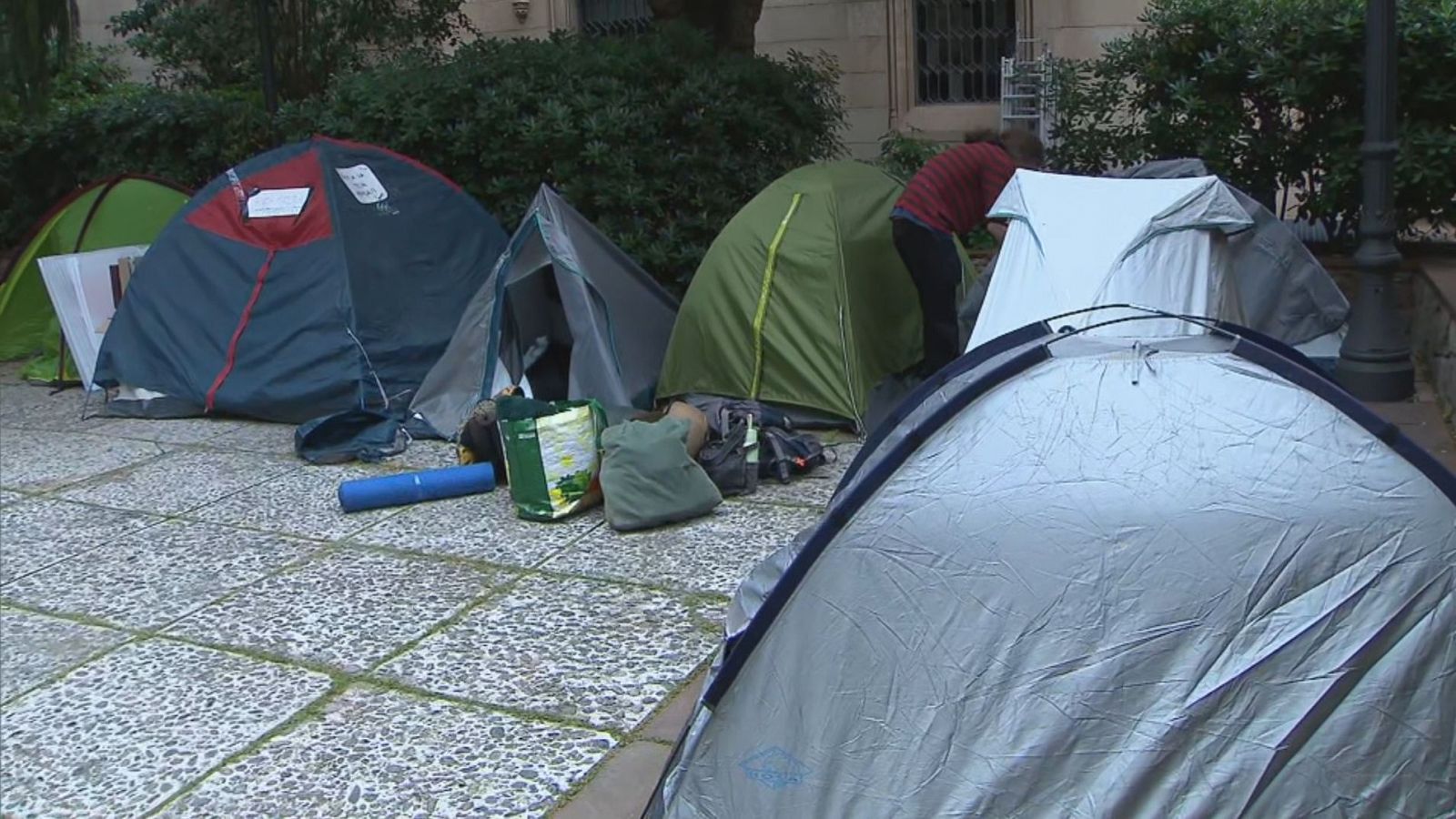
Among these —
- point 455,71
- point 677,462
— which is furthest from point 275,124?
point 677,462

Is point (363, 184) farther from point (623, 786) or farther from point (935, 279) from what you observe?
point (623, 786)

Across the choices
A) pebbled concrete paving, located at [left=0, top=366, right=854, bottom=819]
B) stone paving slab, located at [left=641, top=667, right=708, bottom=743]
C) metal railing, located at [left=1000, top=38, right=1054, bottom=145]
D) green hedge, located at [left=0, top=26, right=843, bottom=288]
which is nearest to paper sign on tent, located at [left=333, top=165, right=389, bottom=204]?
green hedge, located at [left=0, top=26, right=843, bottom=288]

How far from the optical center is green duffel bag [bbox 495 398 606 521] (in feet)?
19.2

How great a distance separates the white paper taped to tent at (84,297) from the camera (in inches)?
348

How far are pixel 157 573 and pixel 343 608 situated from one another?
1029 millimetres

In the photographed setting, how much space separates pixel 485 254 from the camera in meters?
8.43

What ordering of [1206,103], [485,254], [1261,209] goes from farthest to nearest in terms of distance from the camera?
[485,254] → [1206,103] → [1261,209]

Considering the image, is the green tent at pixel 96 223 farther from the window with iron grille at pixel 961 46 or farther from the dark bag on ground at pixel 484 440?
the window with iron grille at pixel 961 46

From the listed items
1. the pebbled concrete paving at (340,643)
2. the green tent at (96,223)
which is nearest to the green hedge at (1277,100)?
the pebbled concrete paving at (340,643)

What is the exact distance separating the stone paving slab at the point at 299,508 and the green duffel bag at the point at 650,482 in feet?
3.70

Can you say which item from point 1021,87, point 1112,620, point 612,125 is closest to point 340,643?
point 1112,620

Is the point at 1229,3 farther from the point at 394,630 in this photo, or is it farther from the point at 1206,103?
the point at 394,630

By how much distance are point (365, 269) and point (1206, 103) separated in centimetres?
489

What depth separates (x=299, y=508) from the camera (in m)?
6.31
